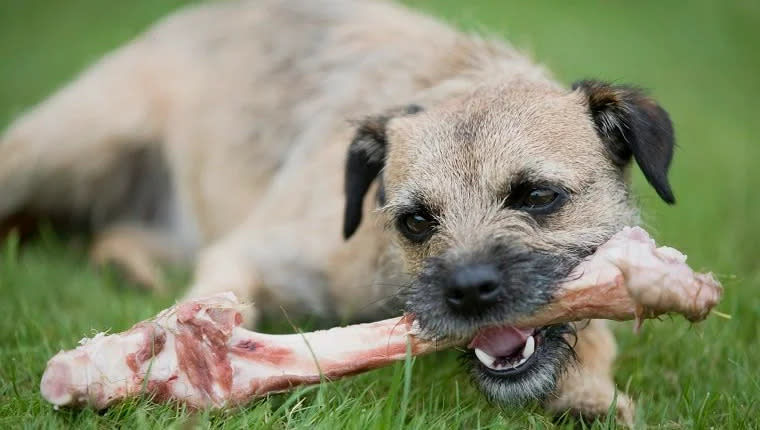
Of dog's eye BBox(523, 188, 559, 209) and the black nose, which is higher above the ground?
dog's eye BBox(523, 188, 559, 209)

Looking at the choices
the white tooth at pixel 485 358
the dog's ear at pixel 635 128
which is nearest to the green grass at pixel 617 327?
the white tooth at pixel 485 358

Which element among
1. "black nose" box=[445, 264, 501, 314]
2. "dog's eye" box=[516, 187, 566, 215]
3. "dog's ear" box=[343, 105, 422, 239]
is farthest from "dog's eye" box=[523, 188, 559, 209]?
"dog's ear" box=[343, 105, 422, 239]

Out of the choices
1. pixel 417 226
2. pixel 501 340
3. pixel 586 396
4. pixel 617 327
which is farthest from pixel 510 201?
pixel 617 327

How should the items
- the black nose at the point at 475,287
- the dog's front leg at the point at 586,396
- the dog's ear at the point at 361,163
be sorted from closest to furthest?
the black nose at the point at 475,287
the dog's front leg at the point at 586,396
the dog's ear at the point at 361,163

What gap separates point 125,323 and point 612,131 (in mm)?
2407

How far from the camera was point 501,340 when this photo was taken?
318 cm

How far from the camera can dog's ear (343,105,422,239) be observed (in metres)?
3.93

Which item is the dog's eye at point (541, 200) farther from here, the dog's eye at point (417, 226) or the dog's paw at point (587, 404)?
the dog's paw at point (587, 404)

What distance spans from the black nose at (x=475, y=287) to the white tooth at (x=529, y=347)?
1.02 ft

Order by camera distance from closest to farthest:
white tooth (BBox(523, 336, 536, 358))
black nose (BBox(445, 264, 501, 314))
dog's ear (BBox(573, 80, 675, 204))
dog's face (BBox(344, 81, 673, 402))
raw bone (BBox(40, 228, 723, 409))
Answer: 1. raw bone (BBox(40, 228, 723, 409))
2. black nose (BBox(445, 264, 501, 314))
3. dog's face (BBox(344, 81, 673, 402))
4. white tooth (BBox(523, 336, 536, 358))
5. dog's ear (BBox(573, 80, 675, 204))

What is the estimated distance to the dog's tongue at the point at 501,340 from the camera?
123 inches

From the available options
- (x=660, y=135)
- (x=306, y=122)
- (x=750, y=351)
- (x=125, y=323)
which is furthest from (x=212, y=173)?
(x=750, y=351)

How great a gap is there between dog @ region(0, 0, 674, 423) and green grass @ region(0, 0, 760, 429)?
26cm

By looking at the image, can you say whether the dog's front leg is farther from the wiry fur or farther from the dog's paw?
the wiry fur
